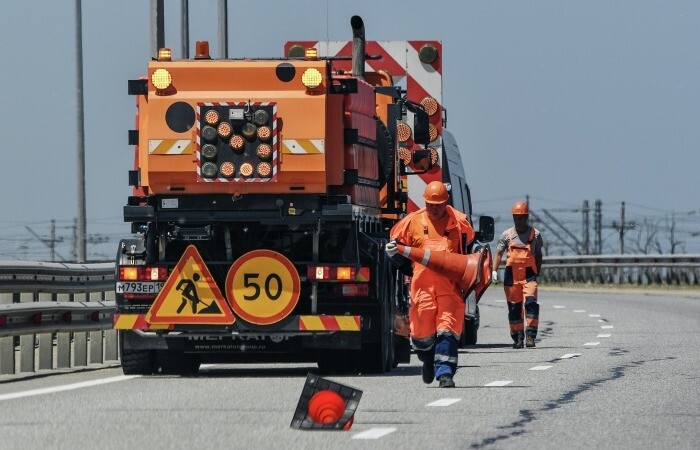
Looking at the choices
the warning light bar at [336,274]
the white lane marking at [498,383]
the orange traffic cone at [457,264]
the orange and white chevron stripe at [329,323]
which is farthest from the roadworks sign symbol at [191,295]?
the white lane marking at [498,383]

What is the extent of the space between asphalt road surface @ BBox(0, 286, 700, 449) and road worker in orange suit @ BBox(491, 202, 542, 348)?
1041mm

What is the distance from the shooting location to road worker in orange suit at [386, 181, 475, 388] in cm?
1477

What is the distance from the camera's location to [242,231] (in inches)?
649

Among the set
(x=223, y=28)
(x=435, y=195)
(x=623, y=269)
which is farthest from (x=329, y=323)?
(x=623, y=269)

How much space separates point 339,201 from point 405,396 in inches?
114

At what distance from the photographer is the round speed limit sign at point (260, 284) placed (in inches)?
634

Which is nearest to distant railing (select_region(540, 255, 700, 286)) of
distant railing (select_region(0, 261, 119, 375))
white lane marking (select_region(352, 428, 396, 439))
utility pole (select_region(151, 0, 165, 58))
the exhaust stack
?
utility pole (select_region(151, 0, 165, 58))

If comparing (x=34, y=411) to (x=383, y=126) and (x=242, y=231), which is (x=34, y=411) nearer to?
(x=242, y=231)

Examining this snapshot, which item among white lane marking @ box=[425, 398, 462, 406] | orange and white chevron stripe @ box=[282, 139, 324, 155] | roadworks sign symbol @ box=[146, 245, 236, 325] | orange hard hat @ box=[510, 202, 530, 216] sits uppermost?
orange and white chevron stripe @ box=[282, 139, 324, 155]

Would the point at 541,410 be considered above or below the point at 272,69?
below

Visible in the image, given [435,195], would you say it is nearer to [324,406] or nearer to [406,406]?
[406,406]

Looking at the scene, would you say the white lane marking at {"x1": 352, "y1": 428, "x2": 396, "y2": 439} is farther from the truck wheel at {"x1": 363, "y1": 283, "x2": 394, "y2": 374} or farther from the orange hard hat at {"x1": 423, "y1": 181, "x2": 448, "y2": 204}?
the truck wheel at {"x1": 363, "y1": 283, "x2": 394, "y2": 374}

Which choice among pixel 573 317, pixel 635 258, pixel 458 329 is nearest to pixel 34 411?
pixel 458 329

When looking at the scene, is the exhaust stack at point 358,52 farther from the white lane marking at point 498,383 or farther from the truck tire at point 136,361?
the white lane marking at point 498,383
